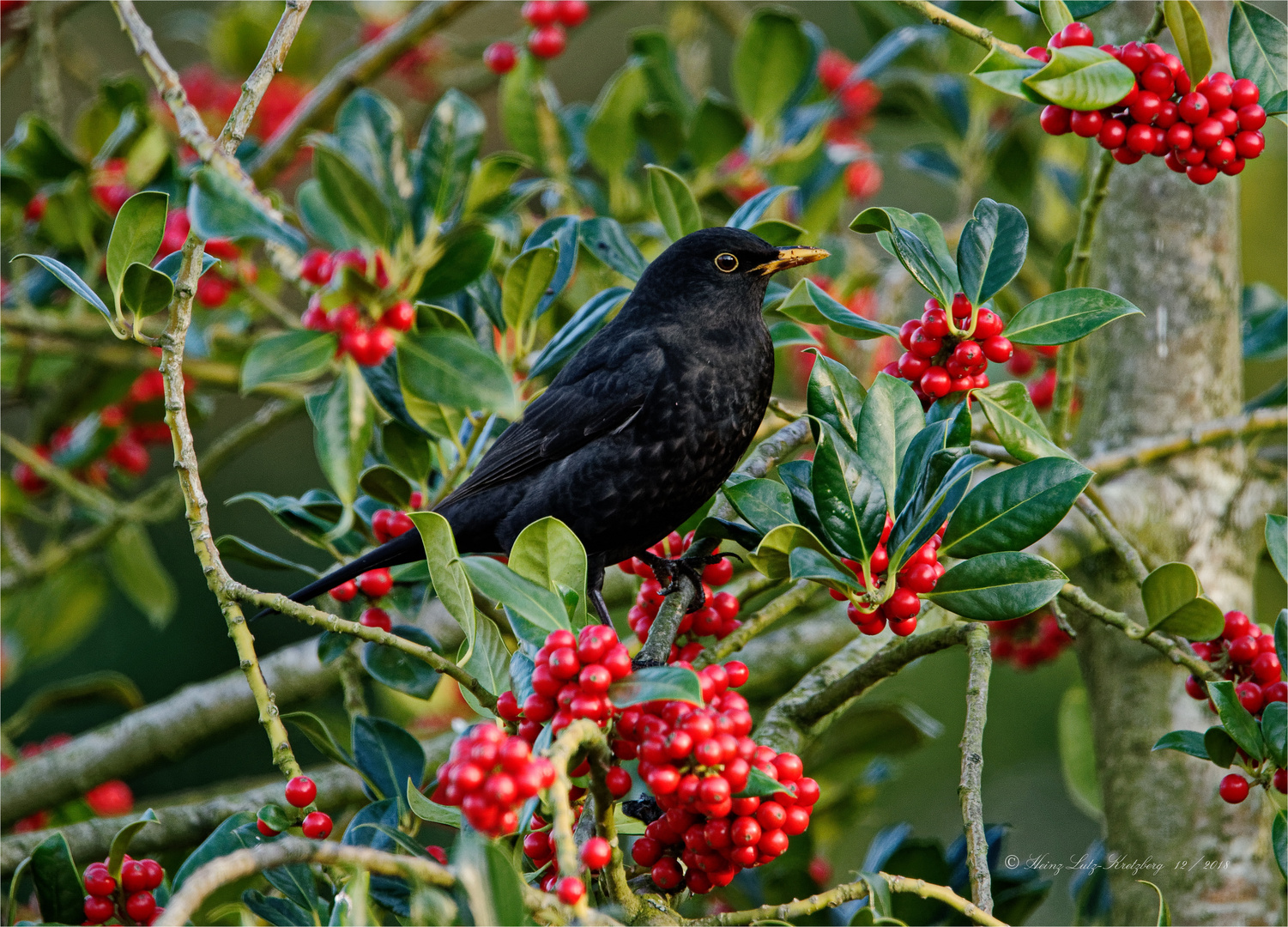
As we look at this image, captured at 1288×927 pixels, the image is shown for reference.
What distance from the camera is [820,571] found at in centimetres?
154

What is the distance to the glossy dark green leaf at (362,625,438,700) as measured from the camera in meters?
2.22

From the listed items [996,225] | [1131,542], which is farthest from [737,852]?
[1131,542]

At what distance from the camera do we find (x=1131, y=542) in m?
2.43

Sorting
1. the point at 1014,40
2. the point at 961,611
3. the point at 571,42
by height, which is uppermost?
the point at 571,42

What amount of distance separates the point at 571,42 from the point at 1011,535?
7.45 meters

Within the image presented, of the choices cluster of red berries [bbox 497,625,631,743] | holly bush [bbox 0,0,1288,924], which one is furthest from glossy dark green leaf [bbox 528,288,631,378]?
cluster of red berries [bbox 497,625,631,743]

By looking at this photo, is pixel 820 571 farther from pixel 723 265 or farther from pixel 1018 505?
pixel 723 265

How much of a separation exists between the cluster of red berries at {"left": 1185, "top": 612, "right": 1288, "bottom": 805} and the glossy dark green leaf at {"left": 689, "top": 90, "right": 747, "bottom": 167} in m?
1.86

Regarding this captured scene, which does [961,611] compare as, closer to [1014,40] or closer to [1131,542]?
[1131,542]

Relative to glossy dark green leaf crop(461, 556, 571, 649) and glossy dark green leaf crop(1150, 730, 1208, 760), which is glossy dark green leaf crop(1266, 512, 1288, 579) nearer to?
glossy dark green leaf crop(1150, 730, 1208, 760)

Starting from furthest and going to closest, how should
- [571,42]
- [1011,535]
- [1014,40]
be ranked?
[571,42] → [1014,40] → [1011,535]

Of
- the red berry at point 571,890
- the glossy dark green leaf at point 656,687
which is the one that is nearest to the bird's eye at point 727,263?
the glossy dark green leaf at point 656,687

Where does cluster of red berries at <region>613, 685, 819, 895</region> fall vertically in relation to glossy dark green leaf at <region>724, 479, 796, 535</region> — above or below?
below

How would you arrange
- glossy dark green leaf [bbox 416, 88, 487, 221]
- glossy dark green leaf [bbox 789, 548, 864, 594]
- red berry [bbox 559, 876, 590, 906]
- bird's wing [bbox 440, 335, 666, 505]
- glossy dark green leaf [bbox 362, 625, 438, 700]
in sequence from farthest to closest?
1. bird's wing [bbox 440, 335, 666, 505]
2. glossy dark green leaf [bbox 362, 625, 438, 700]
3. glossy dark green leaf [bbox 416, 88, 487, 221]
4. glossy dark green leaf [bbox 789, 548, 864, 594]
5. red berry [bbox 559, 876, 590, 906]
